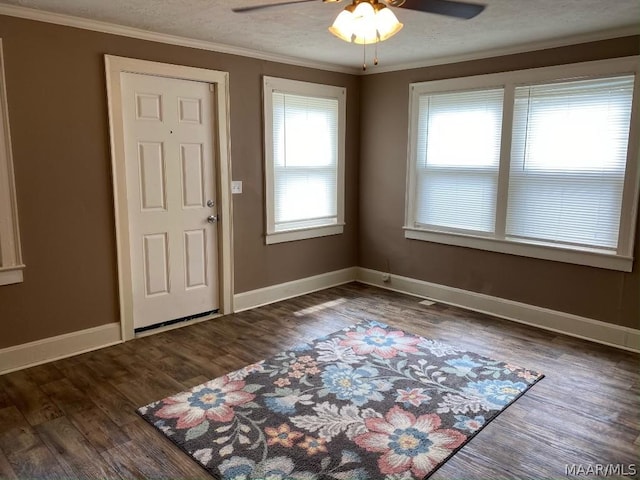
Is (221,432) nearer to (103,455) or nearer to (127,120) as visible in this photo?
(103,455)

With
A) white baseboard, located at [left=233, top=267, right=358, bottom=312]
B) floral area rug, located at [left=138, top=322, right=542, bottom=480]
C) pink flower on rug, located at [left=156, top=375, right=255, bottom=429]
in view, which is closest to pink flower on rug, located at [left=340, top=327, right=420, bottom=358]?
floral area rug, located at [left=138, top=322, right=542, bottom=480]

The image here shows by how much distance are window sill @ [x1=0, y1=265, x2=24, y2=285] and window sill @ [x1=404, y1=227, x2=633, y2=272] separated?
3483 mm

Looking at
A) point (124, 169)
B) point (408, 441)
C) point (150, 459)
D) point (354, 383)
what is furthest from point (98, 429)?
point (124, 169)

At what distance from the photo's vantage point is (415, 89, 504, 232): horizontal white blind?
425 centimetres

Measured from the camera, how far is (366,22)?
2.06m

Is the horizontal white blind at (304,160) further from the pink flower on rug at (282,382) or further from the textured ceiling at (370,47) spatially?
the pink flower on rug at (282,382)

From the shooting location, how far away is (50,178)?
323cm

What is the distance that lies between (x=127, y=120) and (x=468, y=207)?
121 inches

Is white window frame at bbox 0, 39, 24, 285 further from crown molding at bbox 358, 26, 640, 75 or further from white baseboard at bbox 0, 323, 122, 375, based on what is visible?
crown molding at bbox 358, 26, 640, 75

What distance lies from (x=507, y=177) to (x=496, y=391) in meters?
2.00

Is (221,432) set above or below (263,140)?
below

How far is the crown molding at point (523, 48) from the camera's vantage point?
343 cm

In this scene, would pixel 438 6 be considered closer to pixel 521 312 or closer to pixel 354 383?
pixel 354 383

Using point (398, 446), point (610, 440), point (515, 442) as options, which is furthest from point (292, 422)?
point (610, 440)
